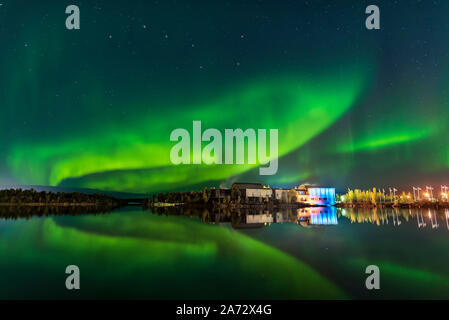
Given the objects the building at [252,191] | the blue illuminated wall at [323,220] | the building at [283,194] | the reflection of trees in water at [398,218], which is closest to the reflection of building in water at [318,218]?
the blue illuminated wall at [323,220]

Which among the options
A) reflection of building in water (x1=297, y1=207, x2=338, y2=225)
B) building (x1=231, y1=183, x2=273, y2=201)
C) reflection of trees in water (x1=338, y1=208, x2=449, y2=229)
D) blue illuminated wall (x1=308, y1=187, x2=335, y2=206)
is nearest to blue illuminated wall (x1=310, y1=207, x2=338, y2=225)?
reflection of building in water (x1=297, y1=207, x2=338, y2=225)

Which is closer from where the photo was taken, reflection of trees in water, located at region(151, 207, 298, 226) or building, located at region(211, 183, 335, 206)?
reflection of trees in water, located at region(151, 207, 298, 226)

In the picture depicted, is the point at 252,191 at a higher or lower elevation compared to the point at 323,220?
higher

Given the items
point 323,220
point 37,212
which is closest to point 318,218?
point 323,220

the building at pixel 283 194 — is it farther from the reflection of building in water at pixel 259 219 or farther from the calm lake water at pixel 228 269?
the calm lake water at pixel 228 269

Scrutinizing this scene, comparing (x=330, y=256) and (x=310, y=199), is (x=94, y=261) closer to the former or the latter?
(x=330, y=256)

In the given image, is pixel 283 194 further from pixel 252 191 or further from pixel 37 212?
pixel 37 212

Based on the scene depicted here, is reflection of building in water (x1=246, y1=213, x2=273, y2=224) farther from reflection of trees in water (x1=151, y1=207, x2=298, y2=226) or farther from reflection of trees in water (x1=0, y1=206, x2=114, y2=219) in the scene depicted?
reflection of trees in water (x1=0, y1=206, x2=114, y2=219)

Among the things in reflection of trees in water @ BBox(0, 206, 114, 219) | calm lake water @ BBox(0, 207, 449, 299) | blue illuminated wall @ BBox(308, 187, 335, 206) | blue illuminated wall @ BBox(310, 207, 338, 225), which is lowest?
calm lake water @ BBox(0, 207, 449, 299)

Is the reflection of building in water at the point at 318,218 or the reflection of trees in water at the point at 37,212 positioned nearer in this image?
the reflection of building in water at the point at 318,218

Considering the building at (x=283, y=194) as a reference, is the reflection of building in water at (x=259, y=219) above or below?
below

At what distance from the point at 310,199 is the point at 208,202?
6494 centimetres

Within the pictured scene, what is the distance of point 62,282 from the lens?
38.9 ft
